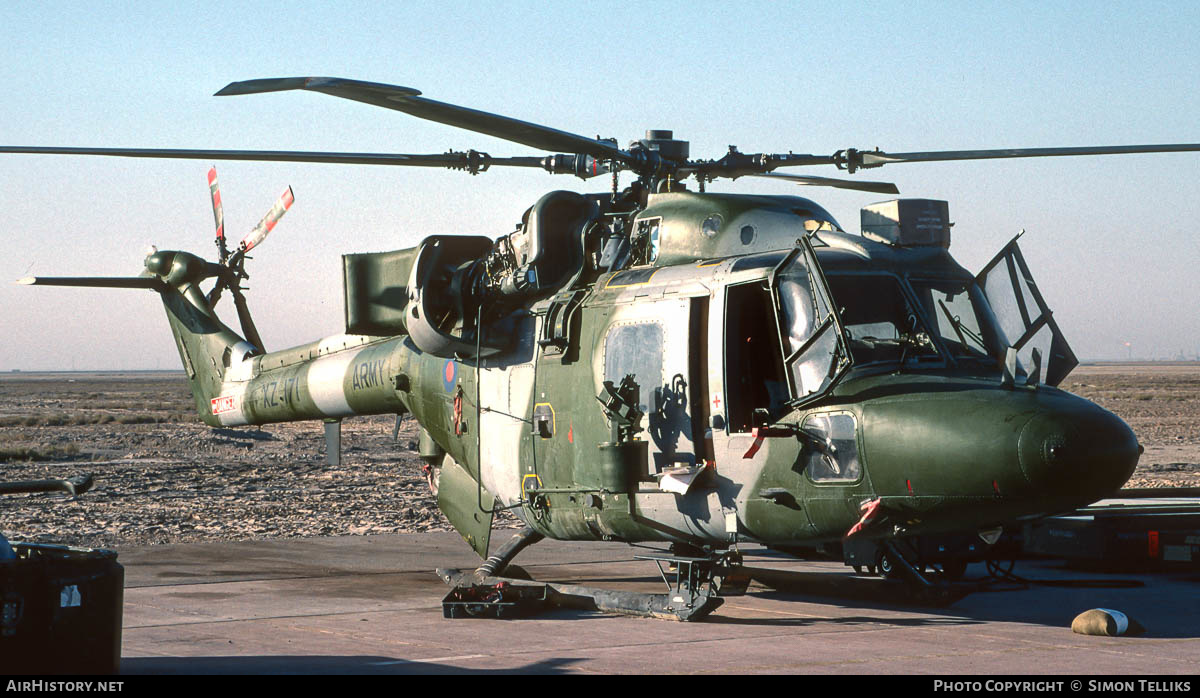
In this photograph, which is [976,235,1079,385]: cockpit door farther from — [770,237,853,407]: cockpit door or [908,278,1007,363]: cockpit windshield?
[770,237,853,407]: cockpit door

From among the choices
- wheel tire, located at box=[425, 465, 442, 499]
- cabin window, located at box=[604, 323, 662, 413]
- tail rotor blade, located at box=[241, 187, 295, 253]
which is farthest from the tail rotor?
cabin window, located at box=[604, 323, 662, 413]

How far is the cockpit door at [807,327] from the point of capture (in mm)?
9422

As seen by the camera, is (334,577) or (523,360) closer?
(523,360)

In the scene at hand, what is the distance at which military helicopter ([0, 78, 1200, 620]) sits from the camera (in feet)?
29.4

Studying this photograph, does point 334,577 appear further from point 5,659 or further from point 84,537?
point 5,659

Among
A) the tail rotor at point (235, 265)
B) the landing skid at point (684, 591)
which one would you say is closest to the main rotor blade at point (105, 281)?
the tail rotor at point (235, 265)

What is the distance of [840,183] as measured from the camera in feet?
43.6

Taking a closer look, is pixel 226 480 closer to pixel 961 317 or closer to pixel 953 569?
pixel 953 569

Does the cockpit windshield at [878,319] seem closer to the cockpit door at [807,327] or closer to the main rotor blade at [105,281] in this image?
the cockpit door at [807,327]

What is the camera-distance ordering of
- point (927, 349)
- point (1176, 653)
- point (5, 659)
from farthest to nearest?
point (927, 349) < point (1176, 653) < point (5, 659)

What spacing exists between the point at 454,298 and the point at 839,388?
4650 millimetres
